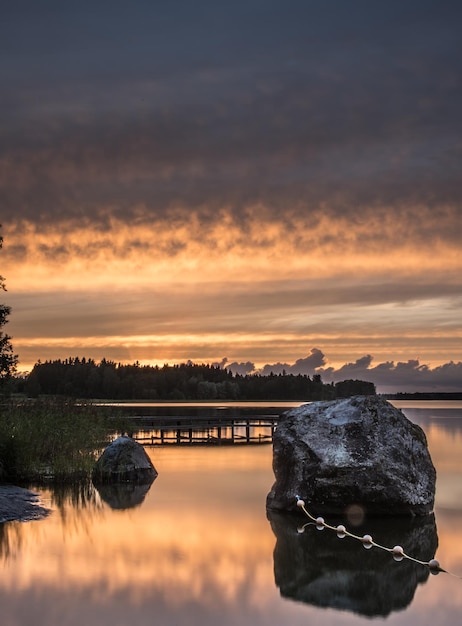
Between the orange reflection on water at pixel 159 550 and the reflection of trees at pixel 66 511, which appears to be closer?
the orange reflection on water at pixel 159 550

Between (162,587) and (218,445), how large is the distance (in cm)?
3039

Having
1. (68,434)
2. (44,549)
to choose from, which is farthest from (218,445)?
(44,549)

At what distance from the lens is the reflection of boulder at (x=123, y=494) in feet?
60.8

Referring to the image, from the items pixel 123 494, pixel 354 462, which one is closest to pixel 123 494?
pixel 123 494

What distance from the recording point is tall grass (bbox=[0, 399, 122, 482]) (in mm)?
21672

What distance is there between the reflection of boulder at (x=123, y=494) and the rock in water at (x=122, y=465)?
18.3 inches

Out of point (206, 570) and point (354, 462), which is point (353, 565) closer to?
point (206, 570)

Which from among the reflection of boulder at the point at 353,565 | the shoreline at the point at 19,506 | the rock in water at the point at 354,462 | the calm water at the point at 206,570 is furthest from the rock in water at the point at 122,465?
the reflection of boulder at the point at 353,565

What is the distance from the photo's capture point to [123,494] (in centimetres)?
2027

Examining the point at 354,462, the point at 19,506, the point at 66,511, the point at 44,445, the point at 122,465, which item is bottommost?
the point at 66,511

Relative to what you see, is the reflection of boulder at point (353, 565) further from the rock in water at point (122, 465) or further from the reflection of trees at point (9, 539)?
the rock in water at point (122, 465)

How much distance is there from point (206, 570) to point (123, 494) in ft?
29.7

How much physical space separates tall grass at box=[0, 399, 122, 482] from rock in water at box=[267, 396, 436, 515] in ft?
25.5

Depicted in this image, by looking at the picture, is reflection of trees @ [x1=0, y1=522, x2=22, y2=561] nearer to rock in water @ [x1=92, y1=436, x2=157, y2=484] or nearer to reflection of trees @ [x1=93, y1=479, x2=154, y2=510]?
reflection of trees @ [x1=93, y1=479, x2=154, y2=510]
